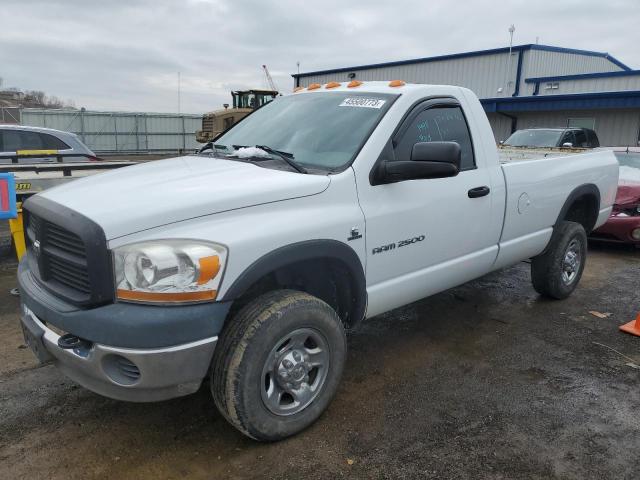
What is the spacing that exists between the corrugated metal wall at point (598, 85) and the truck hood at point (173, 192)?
20.8m

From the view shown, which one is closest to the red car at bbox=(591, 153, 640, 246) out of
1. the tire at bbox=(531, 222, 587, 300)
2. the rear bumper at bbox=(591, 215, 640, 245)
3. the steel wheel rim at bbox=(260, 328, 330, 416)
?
the rear bumper at bbox=(591, 215, 640, 245)

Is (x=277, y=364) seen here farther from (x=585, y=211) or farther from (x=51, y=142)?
(x=51, y=142)

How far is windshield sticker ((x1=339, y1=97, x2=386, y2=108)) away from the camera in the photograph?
3510mm

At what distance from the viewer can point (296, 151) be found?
344 cm

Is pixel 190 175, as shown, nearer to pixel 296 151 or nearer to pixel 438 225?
pixel 296 151

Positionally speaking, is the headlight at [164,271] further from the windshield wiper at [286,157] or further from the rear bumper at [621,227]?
the rear bumper at [621,227]

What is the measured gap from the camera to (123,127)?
1108 inches

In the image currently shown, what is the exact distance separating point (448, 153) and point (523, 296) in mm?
3214

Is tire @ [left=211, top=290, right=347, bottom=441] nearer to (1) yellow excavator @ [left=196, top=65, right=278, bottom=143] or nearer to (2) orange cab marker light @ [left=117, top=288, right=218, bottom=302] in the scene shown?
(2) orange cab marker light @ [left=117, top=288, right=218, bottom=302]

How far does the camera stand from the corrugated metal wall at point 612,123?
1869 cm

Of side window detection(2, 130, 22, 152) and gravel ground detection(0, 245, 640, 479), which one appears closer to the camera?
gravel ground detection(0, 245, 640, 479)

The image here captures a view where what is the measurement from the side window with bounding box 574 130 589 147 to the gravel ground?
10.1m

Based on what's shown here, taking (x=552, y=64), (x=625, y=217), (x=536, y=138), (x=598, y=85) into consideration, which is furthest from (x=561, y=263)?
(x=552, y=64)

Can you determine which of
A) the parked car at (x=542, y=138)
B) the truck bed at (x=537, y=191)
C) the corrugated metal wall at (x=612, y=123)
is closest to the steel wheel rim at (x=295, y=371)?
the truck bed at (x=537, y=191)
